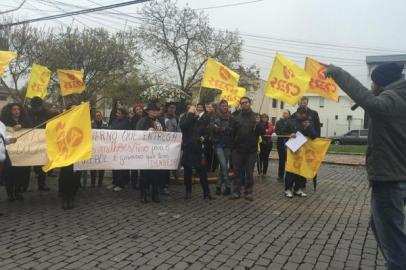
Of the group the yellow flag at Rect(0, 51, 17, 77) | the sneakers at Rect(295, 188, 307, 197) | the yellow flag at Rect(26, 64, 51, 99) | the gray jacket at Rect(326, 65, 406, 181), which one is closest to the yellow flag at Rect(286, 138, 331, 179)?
the sneakers at Rect(295, 188, 307, 197)

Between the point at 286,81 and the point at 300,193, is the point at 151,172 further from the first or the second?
the point at 286,81

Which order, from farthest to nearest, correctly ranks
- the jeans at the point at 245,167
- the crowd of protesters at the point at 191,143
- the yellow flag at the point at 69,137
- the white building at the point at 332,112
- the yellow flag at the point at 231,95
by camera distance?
1. the white building at the point at 332,112
2. the yellow flag at the point at 231,95
3. the jeans at the point at 245,167
4. the crowd of protesters at the point at 191,143
5. the yellow flag at the point at 69,137

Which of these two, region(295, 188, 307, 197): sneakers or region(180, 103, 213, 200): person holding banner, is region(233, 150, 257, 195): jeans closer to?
region(180, 103, 213, 200): person holding banner

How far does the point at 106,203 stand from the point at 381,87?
18.5 ft

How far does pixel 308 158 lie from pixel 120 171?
13.3 feet

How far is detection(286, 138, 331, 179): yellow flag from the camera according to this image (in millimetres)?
9266

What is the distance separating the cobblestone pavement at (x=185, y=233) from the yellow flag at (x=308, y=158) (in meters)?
0.60

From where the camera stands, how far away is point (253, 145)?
878 centimetres

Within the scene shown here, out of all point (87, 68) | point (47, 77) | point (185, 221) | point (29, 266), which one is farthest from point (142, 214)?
point (87, 68)

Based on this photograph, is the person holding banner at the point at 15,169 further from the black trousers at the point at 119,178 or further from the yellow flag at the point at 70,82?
the yellow flag at the point at 70,82

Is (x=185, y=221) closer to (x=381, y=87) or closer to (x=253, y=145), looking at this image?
(x=253, y=145)

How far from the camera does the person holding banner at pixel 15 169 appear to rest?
26.2 feet

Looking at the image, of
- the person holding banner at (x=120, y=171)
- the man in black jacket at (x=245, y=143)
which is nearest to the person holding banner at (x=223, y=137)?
the man in black jacket at (x=245, y=143)

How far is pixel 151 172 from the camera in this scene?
27.5 feet
